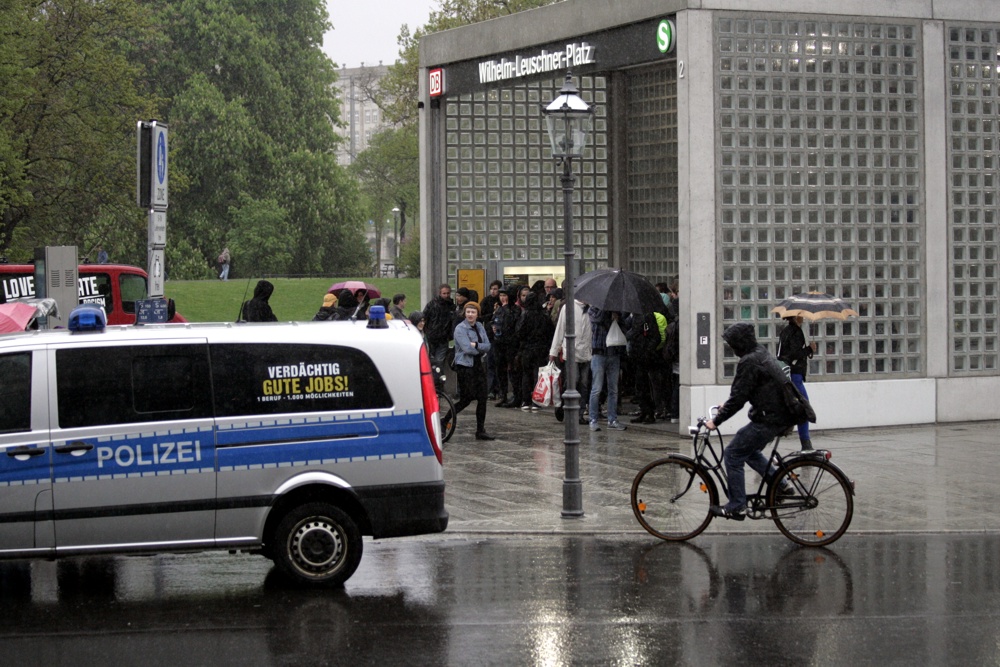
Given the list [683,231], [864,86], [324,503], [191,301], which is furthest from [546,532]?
[191,301]

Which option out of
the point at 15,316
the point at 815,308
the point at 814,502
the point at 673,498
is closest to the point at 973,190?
the point at 815,308

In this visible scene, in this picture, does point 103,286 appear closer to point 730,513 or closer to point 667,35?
point 667,35

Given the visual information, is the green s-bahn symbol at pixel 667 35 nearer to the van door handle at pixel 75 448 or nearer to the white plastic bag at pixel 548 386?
the white plastic bag at pixel 548 386

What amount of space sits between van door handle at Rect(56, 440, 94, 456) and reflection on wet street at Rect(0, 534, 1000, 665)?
0.99 m

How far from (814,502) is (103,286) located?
55.3ft

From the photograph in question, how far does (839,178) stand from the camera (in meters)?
17.2

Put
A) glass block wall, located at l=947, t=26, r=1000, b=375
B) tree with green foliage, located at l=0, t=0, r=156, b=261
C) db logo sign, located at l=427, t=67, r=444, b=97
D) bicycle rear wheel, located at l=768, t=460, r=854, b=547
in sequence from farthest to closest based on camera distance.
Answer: tree with green foliage, located at l=0, t=0, r=156, b=261 < db logo sign, located at l=427, t=67, r=444, b=97 < glass block wall, located at l=947, t=26, r=1000, b=375 < bicycle rear wheel, located at l=768, t=460, r=854, b=547

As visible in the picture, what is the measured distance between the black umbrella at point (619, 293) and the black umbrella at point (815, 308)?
2.18m

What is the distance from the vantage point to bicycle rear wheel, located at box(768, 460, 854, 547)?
10281 millimetres

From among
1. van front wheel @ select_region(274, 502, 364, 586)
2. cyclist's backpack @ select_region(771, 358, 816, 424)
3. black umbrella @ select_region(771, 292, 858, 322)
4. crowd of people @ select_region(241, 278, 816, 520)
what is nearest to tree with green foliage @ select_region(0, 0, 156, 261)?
crowd of people @ select_region(241, 278, 816, 520)

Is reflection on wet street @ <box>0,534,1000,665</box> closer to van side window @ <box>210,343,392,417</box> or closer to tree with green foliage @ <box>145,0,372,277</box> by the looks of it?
van side window @ <box>210,343,392,417</box>

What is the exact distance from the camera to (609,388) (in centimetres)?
1742

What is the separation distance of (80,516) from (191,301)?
32254 millimetres

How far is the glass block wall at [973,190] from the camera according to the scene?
58.4ft
